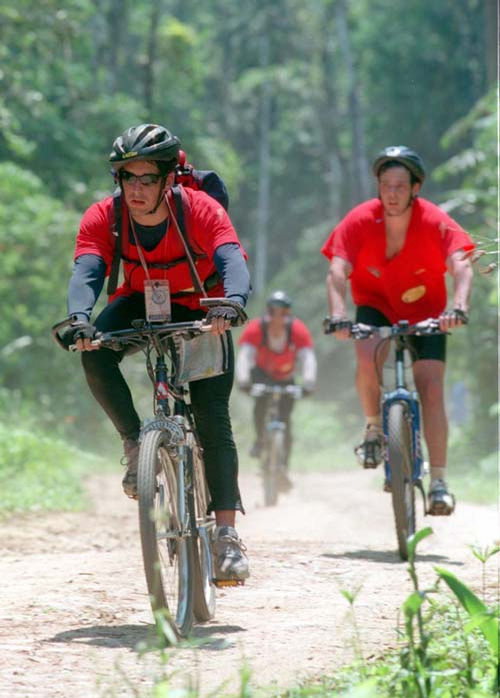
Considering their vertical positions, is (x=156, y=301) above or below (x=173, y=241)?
below

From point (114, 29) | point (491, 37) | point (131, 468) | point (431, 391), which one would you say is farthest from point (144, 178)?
point (114, 29)

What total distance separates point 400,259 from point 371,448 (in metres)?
1.10

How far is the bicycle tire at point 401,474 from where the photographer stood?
749cm

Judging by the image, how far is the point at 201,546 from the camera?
5441 mm

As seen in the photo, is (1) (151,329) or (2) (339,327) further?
(2) (339,327)

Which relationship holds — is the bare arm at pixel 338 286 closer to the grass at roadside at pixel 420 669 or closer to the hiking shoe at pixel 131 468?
the hiking shoe at pixel 131 468

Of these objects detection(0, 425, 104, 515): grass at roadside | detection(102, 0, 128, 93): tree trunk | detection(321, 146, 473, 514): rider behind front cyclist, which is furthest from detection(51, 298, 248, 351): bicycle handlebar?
detection(102, 0, 128, 93): tree trunk

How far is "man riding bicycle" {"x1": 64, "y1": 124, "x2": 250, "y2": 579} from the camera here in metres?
5.36

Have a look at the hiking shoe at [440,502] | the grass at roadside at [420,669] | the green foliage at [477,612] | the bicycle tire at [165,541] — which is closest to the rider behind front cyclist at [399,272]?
the hiking shoe at [440,502]

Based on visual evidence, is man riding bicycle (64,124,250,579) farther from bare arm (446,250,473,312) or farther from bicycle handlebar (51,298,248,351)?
bare arm (446,250,473,312)

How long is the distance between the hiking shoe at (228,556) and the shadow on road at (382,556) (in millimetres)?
2034

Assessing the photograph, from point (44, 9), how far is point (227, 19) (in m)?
39.4

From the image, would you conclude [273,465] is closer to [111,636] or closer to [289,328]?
[289,328]

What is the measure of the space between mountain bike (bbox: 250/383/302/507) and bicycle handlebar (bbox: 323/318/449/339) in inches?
228
